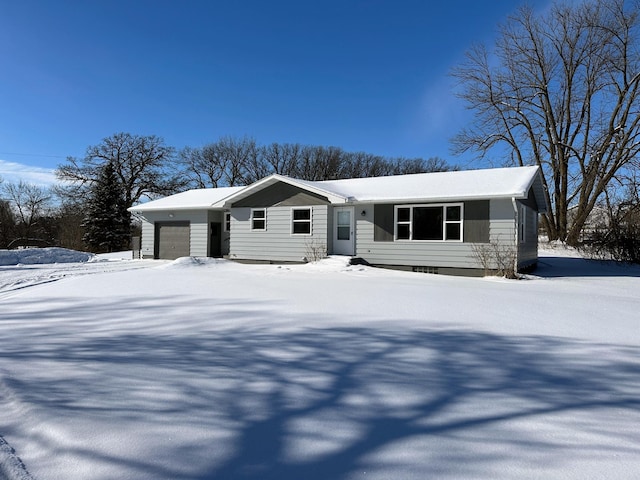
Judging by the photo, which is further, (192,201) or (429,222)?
(192,201)

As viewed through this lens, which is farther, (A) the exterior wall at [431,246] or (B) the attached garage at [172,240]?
(B) the attached garage at [172,240]

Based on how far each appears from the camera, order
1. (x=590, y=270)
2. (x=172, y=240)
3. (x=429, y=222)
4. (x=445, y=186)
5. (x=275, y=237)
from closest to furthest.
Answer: (x=429, y=222)
(x=445, y=186)
(x=590, y=270)
(x=275, y=237)
(x=172, y=240)

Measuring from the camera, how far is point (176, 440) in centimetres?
241

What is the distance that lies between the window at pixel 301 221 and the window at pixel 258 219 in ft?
4.51

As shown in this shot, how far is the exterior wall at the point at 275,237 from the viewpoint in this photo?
15.0 meters

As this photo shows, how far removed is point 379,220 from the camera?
14.2m

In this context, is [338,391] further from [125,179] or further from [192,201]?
[125,179]

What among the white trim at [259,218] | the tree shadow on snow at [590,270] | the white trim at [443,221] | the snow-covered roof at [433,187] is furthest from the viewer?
the white trim at [259,218]

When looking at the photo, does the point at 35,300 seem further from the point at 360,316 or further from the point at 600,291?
the point at 600,291

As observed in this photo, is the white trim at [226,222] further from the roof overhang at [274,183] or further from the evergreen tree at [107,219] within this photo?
the evergreen tree at [107,219]

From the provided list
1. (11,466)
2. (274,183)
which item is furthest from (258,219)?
(11,466)

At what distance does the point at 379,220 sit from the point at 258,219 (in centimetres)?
523

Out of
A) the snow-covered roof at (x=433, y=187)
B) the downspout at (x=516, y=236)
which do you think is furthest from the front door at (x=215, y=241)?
the downspout at (x=516, y=236)

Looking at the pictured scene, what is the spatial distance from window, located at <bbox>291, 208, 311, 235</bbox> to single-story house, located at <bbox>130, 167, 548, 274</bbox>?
40mm
